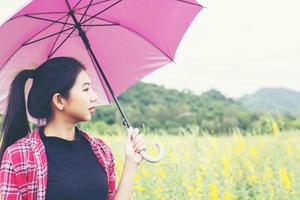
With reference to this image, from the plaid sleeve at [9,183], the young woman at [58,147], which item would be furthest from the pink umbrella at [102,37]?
the plaid sleeve at [9,183]

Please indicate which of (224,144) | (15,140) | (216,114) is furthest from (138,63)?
(216,114)

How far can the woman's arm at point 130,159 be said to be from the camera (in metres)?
2.26

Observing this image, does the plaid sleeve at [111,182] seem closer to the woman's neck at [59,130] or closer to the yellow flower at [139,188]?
the woman's neck at [59,130]

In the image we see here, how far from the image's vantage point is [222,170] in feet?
14.7

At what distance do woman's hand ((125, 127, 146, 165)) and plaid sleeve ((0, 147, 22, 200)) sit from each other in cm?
44

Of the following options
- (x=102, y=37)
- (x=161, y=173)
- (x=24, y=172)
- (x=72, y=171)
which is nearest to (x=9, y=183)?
(x=24, y=172)

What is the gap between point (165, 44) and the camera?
3080 mm

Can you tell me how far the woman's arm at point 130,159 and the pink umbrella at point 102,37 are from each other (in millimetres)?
178

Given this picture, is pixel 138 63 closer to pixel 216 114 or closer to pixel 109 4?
pixel 109 4

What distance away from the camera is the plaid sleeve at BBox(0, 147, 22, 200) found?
2.10 m

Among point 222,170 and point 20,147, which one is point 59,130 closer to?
point 20,147

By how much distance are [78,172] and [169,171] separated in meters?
1.94

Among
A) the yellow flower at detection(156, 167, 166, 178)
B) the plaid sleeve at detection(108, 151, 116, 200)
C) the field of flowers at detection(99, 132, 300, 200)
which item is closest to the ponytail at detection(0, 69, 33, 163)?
the plaid sleeve at detection(108, 151, 116, 200)

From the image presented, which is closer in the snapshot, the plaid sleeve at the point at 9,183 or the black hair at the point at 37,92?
the plaid sleeve at the point at 9,183
